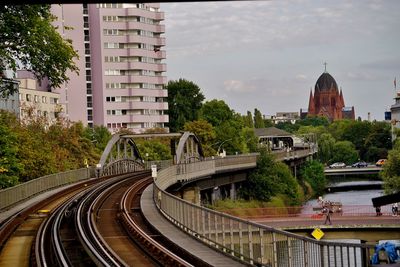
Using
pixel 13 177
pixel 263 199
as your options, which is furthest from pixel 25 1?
pixel 263 199

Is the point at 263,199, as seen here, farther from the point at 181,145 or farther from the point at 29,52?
the point at 29,52

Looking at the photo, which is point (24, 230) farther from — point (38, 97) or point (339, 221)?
point (38, 97)

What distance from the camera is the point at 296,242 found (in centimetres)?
1989

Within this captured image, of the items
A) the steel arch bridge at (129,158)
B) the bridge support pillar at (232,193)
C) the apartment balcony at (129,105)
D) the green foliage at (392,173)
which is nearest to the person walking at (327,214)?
the steel arch bridge at (129,158)

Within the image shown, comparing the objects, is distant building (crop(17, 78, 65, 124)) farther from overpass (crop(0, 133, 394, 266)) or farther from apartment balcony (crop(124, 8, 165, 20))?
overpass (crop(0, 133, 394, 266))

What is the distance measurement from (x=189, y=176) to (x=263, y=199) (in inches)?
1405

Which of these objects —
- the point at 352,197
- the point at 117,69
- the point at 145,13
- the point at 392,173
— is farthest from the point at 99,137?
the point at 145,13

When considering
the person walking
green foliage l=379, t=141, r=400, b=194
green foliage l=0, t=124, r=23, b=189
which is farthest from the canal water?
green foliage l=0, t=124, r=23, b=189

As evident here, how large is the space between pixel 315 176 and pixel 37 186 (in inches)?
3680

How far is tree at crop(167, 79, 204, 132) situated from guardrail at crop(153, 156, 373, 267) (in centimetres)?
12927

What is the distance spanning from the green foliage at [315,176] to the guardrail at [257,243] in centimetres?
10276

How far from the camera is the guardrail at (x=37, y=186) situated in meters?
47.8

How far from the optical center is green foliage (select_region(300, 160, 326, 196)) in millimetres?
140800

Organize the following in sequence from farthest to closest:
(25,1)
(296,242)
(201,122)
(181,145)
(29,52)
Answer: (201,122) < (181,145) < (29,52) < (296,242) < (25,1)
